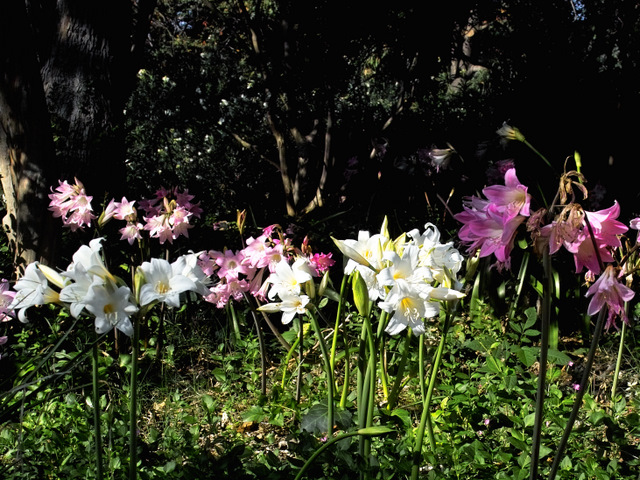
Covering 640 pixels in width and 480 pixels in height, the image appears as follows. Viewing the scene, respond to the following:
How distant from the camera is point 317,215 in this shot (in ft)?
14.7

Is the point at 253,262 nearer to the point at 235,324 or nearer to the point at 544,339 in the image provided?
the point at 235,324

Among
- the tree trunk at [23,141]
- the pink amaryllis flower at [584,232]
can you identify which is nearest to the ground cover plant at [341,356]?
the pink amaryllis flower at [584,232]

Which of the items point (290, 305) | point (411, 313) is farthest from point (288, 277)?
point (411, 313)

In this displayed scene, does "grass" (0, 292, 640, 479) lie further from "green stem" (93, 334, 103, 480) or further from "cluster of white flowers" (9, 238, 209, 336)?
"cluster of white flowers" (9, 238, 209, 336)

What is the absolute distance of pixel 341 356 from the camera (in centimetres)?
256

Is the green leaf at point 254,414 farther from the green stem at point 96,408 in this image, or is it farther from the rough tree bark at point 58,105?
the rough tree bark at point 58,105

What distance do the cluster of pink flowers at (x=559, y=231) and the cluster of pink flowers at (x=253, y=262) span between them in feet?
3.79

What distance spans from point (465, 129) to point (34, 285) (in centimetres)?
425

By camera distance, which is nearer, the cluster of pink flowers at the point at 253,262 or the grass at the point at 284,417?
the grass at the point at 284,417

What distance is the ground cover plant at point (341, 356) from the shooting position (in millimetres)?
1292

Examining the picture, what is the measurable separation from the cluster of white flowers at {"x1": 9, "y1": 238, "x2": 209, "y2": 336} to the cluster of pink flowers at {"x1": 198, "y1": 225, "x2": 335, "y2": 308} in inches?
42.5

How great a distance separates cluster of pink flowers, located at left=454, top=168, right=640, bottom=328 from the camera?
1193 millimetres

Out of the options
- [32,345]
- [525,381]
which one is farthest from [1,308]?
[525,381]

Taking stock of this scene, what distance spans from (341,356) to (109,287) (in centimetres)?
148
